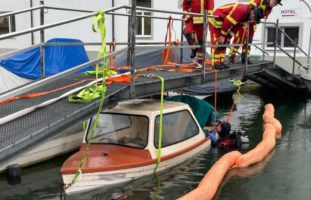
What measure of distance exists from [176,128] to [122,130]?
3.47 feet

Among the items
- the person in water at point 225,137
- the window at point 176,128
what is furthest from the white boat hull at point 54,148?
the person in water at point 225,137

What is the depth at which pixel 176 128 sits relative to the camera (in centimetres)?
855

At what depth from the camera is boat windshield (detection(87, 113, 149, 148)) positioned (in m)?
7.90

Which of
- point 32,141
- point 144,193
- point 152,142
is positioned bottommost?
point 144,193

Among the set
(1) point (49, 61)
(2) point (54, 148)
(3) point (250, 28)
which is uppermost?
(3) point (250, 28)

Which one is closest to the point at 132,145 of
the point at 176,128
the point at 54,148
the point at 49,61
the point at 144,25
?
the point at 176,128

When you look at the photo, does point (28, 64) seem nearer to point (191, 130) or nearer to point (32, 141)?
point (191, 130)

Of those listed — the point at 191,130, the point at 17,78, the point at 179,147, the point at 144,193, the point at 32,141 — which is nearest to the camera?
the point at 32,141

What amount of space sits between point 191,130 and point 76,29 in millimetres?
12692

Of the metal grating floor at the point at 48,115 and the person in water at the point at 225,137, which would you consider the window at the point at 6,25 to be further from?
the metal grating floor at the point at 48,115

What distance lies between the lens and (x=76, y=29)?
20438 mm

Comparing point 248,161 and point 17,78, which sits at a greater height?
point 17,78

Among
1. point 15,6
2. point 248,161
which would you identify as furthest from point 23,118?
point 15,6

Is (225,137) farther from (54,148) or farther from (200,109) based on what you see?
(54,148)
